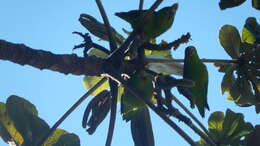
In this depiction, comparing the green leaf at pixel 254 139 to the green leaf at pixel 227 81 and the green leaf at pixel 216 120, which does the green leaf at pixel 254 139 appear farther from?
the green leaf at pixel 227 81

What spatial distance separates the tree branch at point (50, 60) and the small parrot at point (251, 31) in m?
1.78

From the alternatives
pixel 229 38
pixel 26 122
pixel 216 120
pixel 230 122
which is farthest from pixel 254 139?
pixel 26 122

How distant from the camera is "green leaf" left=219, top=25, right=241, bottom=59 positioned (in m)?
4.22

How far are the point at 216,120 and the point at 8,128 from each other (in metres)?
2.08

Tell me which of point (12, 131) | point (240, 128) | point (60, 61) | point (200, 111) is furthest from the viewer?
point (240, 128)

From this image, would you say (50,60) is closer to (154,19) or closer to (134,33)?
(134,33)

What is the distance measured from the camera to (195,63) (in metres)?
3.04

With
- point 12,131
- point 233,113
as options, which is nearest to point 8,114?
point 12,131

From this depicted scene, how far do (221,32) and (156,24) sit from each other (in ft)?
4.25

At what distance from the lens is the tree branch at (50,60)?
9.52 ft

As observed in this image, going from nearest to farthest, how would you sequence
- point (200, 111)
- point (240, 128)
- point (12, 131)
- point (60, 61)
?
point (200, 111), point (60, 61), point (12, 131), point (240, 128)

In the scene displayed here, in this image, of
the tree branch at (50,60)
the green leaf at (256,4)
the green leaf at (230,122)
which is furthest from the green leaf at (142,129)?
the green leaf at (256,4)

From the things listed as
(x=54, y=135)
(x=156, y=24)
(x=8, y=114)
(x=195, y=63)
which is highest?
(x=156, y=24)

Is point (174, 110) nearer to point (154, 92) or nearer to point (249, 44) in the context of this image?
point (154, 92)
